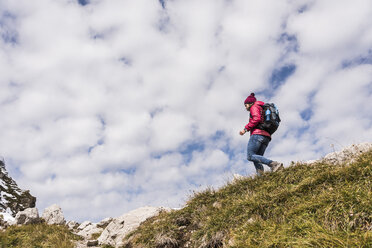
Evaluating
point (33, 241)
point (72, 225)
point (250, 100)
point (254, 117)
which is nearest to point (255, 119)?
point (254, 117)

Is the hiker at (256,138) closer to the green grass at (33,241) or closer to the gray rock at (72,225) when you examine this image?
the green grass at (33,241)

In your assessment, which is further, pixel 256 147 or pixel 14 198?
pixel 14 198

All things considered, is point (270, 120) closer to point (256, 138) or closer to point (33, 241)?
point (256, 138)

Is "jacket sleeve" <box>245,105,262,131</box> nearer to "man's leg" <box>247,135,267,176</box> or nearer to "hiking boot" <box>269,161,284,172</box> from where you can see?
"man's leg" <box>247,135,267,176</box>

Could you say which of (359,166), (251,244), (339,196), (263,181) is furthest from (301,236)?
(263,181)

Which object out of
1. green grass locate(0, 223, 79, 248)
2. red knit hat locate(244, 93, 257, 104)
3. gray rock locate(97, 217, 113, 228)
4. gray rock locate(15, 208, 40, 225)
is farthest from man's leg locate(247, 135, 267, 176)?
gray rock locate(15, 208, 40, 225)

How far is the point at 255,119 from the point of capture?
850cm

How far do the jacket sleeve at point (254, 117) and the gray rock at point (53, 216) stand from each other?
53.3ft

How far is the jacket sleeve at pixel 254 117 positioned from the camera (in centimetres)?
848

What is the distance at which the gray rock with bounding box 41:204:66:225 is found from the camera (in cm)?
1752

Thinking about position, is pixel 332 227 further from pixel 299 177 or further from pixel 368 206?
pixel 299 177

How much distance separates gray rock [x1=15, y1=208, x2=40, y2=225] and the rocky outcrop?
5754 mm

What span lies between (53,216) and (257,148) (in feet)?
54.7

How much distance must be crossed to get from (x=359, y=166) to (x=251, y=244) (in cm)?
320
